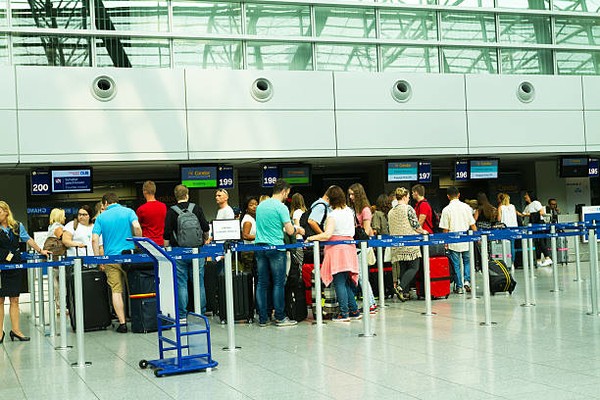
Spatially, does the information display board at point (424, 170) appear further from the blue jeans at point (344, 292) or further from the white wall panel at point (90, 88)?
the blue jeans at point (344, 292)

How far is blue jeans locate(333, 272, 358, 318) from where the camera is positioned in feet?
34.9

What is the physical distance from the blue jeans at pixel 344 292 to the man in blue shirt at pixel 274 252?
637mm

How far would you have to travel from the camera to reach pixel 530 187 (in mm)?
23109

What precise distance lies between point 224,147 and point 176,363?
10113 millimetres

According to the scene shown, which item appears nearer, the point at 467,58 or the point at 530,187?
the point at 467,58

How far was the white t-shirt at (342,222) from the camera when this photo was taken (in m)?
10.5

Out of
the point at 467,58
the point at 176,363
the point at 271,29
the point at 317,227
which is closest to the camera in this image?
the point at 176,363

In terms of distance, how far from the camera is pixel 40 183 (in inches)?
660

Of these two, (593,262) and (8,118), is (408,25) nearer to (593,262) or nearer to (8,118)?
(8,118)

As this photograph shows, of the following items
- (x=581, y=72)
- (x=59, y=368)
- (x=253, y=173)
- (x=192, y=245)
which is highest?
(x=581, y=72)

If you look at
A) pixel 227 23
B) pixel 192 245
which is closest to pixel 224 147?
pixel 227 23

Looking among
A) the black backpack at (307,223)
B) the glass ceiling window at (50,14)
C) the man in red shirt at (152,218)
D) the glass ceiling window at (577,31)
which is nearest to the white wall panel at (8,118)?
the glass ceiling window at (50,14)

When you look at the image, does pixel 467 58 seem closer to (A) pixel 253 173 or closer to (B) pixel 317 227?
(A) pixel 253 173

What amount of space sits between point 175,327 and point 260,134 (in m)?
10.3
